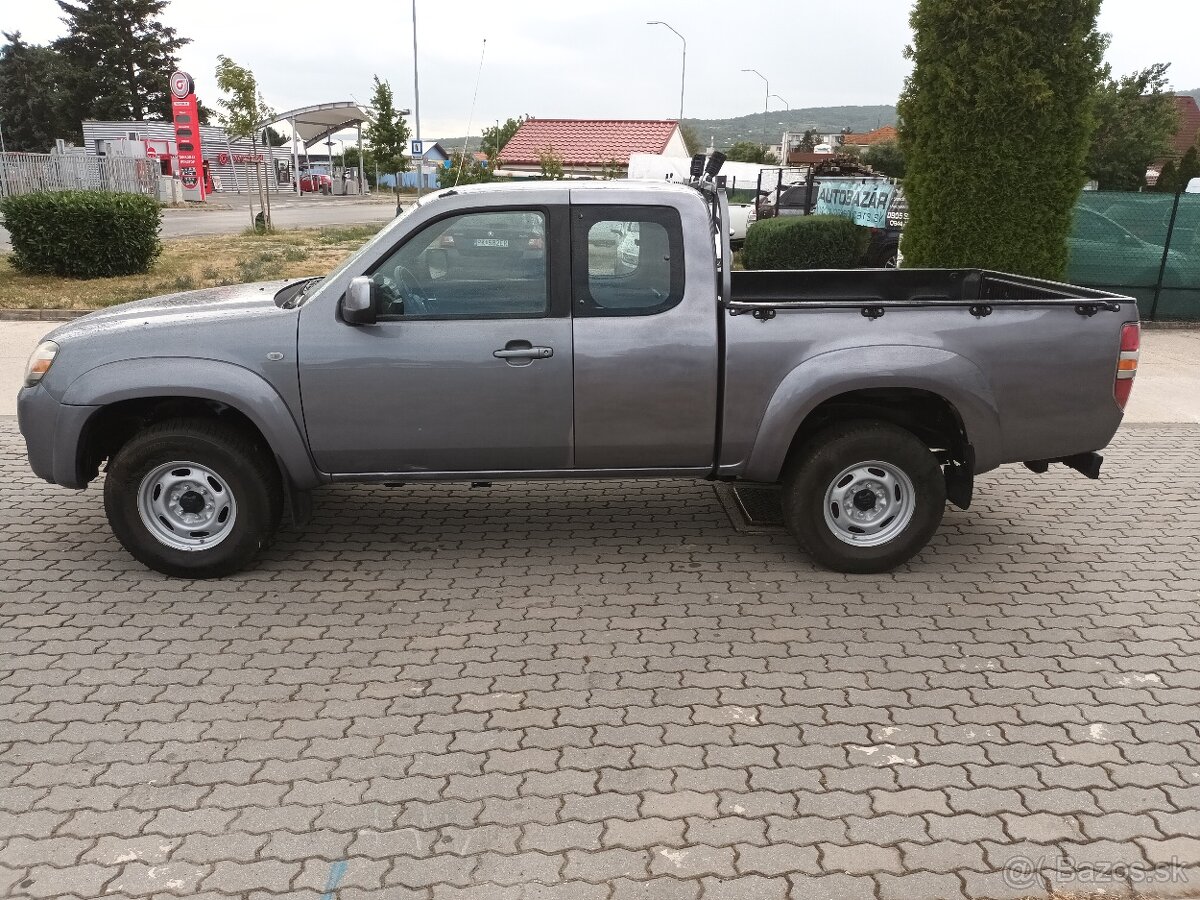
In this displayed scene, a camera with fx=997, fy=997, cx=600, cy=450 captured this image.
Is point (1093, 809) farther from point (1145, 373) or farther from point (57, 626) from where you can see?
point (1145, 373)

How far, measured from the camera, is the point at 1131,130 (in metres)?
36.3

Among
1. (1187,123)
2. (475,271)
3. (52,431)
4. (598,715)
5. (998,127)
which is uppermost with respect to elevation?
(1187,123)

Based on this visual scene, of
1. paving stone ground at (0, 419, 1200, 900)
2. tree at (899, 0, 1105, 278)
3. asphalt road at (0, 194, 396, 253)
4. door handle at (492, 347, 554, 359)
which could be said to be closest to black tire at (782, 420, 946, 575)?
paving stone ground at (0, 419, 1200, 900)

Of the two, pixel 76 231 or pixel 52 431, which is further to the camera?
pixel 76 231

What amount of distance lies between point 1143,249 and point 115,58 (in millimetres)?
76834

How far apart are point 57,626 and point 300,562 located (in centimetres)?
118

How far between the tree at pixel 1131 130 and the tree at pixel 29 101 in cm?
6871

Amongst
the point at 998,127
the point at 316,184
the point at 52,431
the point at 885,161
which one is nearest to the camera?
the point at 52,431

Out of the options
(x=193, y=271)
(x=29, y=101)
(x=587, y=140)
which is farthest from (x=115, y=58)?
(x=193, y=271)

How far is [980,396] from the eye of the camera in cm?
480

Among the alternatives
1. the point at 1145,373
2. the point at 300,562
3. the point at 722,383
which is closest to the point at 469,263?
the point at 722,383

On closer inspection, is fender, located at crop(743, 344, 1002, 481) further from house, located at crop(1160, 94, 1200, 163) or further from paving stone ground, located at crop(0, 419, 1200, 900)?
house, located at crop(1160, 94, 1200, 163)

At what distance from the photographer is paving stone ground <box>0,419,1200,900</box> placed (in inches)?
118

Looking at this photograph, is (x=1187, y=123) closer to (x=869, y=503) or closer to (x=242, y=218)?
(x=242, y=218)
